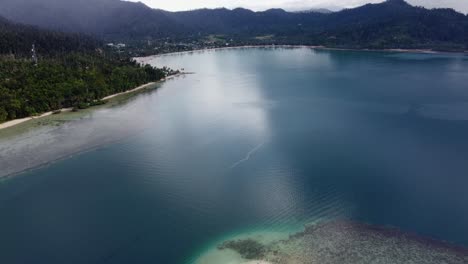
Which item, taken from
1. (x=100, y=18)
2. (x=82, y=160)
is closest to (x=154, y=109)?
(x=82, y=160)

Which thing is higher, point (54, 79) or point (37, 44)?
point (37, 44)

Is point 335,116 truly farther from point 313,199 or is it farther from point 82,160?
point 82,160

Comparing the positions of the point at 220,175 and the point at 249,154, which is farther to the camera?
the point at 249,154

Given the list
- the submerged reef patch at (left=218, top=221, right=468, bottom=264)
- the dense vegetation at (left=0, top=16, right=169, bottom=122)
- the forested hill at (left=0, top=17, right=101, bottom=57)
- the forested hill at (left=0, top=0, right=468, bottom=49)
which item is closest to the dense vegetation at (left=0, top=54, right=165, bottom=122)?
the dense vegetation at (left=0, top=16, right=169, bottom=122)

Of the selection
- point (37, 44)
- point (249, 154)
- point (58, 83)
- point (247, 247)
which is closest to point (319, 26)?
point (37, 44)

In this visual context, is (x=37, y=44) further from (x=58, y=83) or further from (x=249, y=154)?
(x=249, y=154)

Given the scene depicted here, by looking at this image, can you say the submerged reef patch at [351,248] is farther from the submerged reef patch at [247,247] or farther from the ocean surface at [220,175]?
the ocean surface at [220,175]
